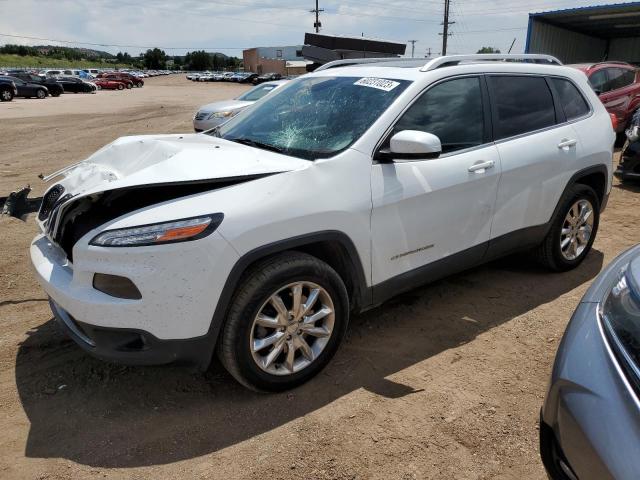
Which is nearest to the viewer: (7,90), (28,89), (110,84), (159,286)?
(159,286)

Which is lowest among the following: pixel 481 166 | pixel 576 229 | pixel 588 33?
pixel 576 229

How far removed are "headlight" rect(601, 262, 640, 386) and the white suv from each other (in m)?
1.25

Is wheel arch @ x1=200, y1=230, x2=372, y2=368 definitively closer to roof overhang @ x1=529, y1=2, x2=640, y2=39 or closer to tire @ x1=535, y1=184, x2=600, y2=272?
tire @ x1=535, y1=184, x2=600, y2=272

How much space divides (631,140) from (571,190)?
3893mm

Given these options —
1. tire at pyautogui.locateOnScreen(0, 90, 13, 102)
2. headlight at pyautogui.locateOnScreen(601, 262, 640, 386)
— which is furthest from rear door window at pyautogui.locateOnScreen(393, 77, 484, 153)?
tire at pyautogui.locateOnScreen(0, 90, 13, 102)

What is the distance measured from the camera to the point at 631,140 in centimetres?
725

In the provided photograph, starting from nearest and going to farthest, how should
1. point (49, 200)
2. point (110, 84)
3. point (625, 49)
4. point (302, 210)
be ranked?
point (302, 210) → point (49, 200) → point (625, 49) → point (110, 84)

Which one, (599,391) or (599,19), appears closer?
(599,391)

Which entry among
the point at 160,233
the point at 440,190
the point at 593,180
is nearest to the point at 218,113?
the point at 593,180

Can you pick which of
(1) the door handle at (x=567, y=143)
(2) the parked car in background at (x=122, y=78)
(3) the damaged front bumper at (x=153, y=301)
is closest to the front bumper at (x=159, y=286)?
(3) the damaged front bumper at (x=153, y=301)

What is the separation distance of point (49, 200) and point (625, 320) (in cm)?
311

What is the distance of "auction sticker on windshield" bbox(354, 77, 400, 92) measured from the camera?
3311 mm

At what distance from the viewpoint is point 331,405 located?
2.82m

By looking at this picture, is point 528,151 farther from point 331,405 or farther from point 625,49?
point 625,49
